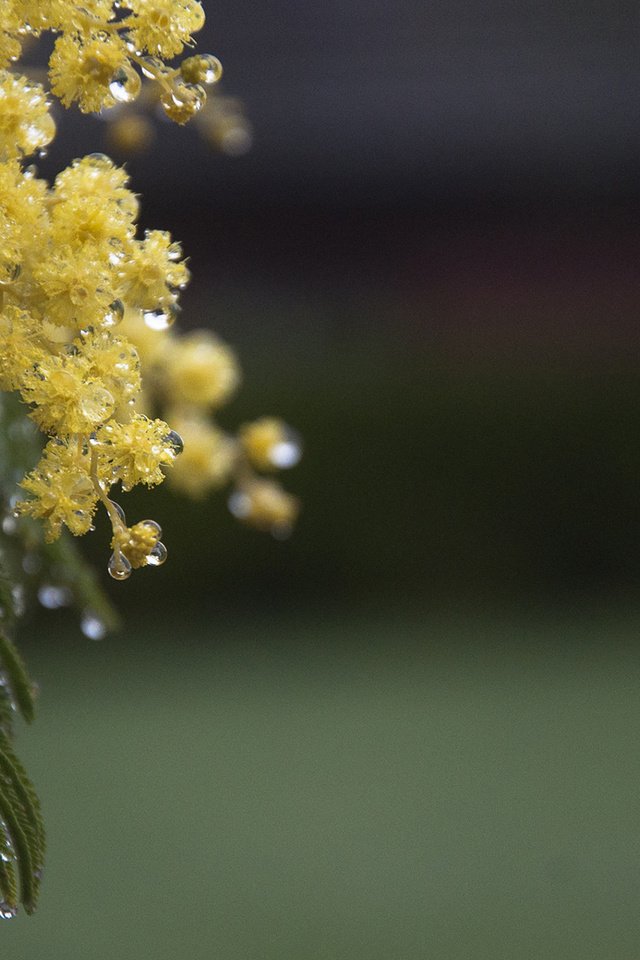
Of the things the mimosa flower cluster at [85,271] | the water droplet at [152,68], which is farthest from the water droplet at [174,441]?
the water droplet at [152,68]

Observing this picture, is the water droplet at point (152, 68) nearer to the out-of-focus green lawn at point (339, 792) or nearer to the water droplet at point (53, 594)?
the water droplet at point (53, 594)

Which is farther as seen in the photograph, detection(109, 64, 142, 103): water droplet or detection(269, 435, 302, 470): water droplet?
detection(269, 435, 302, 470): water droplet

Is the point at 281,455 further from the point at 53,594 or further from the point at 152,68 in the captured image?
the point at 152,68

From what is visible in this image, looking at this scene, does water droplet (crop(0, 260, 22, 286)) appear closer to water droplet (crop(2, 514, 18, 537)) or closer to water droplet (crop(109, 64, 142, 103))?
water droplet (crop(109, 64, 142, 103))

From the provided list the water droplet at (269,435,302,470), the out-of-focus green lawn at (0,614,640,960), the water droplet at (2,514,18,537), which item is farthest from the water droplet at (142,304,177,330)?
the out-of-focus green lawn at (0,614,640,960)

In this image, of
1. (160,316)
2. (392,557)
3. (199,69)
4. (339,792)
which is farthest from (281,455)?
(392,557)
